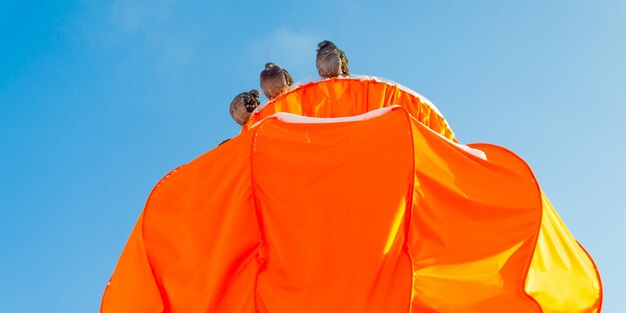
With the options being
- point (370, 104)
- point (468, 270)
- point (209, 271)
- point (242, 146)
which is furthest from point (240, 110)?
point (468, 270)

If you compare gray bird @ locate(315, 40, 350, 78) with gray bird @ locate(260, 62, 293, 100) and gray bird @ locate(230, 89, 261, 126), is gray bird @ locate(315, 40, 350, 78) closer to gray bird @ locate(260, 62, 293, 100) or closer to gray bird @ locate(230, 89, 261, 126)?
gray bird @ locate(260, 62, 293, 100)

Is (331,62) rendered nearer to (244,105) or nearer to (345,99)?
(345,99)

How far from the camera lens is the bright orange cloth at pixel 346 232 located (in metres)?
7.66

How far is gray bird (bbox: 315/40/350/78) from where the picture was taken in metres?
10.1

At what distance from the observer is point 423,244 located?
7941 mm

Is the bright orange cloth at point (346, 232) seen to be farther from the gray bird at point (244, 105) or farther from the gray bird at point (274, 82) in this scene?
the gray bird at point (244, 105)

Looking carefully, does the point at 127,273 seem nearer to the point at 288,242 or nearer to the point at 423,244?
the point at 288,242

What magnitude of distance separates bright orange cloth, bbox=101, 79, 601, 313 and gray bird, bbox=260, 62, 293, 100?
1.66m

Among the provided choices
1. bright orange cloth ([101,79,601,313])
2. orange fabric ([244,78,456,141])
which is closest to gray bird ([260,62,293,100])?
orange fabric ([244,78,456,141])

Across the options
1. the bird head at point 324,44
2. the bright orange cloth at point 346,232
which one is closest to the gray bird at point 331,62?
the bird head at point 324,44

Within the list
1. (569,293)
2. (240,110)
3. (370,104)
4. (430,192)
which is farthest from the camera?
(240,110)

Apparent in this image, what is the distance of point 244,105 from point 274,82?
0.79 m

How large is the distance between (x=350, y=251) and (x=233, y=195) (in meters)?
1.22

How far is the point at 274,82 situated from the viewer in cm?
1023
